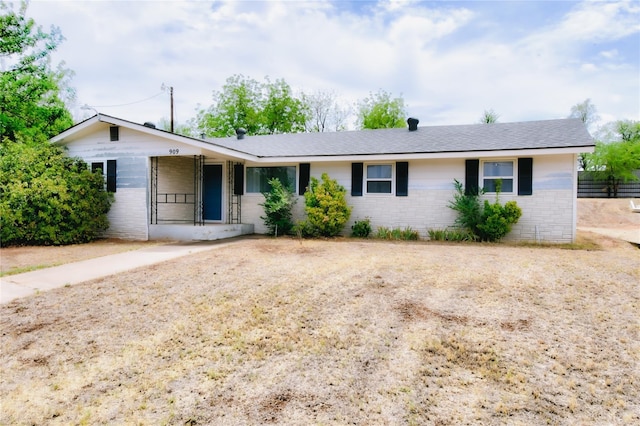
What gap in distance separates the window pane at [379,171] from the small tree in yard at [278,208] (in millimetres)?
2715

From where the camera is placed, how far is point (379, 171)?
1209cm

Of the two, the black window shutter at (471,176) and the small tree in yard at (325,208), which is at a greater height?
the black window shutter at (471,176)

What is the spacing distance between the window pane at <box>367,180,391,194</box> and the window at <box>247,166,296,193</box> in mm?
2669

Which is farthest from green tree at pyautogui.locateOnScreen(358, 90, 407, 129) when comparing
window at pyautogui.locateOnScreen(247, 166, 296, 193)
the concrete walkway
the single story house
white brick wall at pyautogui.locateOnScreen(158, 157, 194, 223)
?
the concrete walkway

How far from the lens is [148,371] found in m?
3.46

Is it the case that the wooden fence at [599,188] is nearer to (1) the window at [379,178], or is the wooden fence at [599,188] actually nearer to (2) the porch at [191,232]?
(1) the window at [379,178]

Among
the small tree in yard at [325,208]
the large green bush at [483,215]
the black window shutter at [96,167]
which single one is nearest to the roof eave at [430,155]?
the small tree in yard at [325,208]

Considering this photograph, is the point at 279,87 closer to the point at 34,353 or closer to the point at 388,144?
the point at 388,144

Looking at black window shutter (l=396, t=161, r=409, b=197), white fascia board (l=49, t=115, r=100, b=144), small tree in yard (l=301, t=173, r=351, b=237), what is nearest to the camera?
small tree in yard (l=301, t=173, r=351, b=237)

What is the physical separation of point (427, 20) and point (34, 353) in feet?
38.2

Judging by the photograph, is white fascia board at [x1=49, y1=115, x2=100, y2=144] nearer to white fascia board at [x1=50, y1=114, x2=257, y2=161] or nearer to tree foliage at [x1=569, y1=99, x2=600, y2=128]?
white fascia board at [x1=50, y1=114, x2=257, y2=161]

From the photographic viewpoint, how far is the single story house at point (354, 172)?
10.5m

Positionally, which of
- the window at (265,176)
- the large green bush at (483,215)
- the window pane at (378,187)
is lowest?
the large green bush at (483,215)

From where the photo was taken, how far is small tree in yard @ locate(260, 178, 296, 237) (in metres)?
11.9
